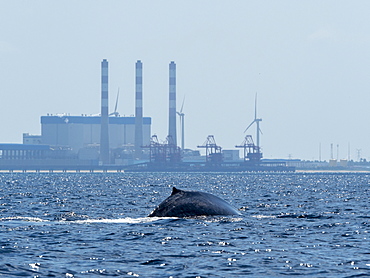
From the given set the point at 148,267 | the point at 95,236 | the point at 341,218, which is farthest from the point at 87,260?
the point at 341,218

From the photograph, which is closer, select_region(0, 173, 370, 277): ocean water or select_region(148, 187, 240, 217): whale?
select_region(0, 173, 370, 277): ocean water

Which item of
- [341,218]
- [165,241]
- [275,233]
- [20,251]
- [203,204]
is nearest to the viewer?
[20,251]

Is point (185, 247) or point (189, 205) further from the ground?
point (189, 205)

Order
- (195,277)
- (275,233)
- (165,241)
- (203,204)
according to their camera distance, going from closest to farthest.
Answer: (195,277), (165,241), (275,233), (203,204)

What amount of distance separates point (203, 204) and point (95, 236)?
773 centimetres

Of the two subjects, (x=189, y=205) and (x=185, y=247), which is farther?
(x=189, y=205)

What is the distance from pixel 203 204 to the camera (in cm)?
3959

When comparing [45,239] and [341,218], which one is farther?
[341,218]

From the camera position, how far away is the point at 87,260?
87.2 feet

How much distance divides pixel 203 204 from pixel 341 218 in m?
8.22

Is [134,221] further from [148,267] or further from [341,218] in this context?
[148,267]

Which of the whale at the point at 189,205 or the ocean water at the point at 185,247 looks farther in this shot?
the whale at the point at 189,205

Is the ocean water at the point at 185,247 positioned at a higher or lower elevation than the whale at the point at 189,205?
lower

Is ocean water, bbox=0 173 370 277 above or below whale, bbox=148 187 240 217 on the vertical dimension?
below
